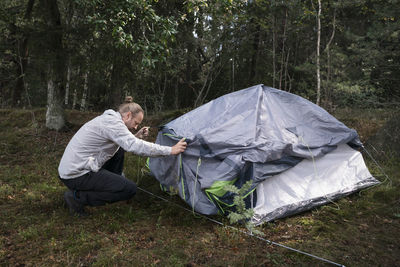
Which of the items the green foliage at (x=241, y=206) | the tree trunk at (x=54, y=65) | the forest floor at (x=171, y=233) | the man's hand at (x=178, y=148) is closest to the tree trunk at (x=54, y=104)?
the tree trunk at (x=54, y=65)

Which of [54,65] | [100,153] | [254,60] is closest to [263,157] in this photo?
[100,153]

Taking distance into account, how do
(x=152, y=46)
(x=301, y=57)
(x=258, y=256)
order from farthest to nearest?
(x=301, y=57), (x=152, y=46), (x=258, y=256)

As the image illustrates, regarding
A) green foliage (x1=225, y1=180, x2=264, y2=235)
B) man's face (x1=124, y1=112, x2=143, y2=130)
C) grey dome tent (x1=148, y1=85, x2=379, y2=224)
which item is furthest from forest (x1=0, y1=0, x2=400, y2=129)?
green foliage (x1=225, y1=180, x2=264, y2=235)

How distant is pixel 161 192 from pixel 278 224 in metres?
1.58

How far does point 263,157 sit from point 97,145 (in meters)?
1.67

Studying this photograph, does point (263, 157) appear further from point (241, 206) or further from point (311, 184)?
point (311, 184)

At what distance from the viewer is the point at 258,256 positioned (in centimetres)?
239

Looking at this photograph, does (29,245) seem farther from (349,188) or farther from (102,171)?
(349,188)

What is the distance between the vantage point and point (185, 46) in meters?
8.61

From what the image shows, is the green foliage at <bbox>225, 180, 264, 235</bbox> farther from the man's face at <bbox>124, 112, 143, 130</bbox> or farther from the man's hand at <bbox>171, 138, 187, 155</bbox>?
the man's face at <bbox>124, 112, 143, 130</bbox>

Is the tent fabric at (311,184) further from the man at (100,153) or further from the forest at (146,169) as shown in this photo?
the man at (100,153)

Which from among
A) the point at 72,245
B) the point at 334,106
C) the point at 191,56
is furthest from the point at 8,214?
the point at 334,106

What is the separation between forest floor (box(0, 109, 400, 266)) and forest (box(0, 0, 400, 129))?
85.5 inches

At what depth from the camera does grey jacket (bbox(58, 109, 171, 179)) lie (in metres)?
2.78
